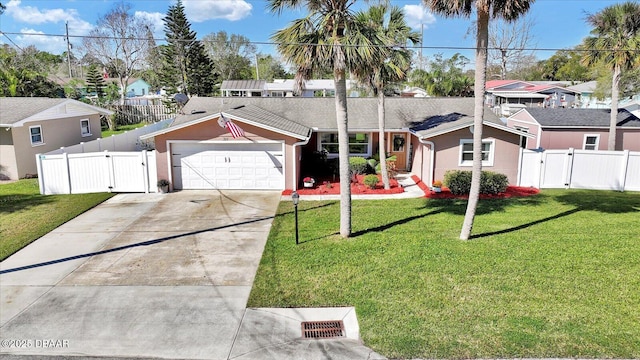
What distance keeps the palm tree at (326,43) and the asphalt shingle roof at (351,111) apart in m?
7.65

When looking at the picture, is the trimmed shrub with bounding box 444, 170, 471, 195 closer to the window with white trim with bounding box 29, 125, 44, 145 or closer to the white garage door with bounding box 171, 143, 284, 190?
the white garage door with bounding box 171, 143, 284, 190

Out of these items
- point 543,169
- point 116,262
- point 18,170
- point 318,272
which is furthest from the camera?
point 18,170

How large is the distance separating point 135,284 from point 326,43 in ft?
22.7

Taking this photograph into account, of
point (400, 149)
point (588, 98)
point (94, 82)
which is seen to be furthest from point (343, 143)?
point (94, 82)

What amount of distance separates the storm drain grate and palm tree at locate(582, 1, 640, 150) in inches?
718

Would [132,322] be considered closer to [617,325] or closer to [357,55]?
[357,55]

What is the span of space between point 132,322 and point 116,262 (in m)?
3.05

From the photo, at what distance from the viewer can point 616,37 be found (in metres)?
19.2

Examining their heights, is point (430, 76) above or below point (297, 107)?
above

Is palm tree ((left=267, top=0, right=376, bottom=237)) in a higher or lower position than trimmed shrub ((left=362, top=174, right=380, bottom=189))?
higher

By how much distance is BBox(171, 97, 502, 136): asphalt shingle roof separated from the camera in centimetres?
1947

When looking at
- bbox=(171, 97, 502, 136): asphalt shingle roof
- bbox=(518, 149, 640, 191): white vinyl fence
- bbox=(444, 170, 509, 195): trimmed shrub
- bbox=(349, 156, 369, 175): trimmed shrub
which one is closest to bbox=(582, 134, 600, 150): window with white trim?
bbox=(518, 149, 640, 191): white vinyl fence

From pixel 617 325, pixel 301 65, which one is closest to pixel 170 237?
pixel 301 65

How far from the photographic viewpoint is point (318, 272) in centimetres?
905
